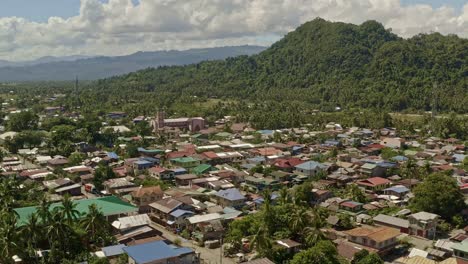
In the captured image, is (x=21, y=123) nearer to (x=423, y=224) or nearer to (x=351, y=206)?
(x=351, y=206)

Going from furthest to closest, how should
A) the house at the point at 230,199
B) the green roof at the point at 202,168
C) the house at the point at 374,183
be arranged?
the green roof at the point at 202,168 → the house at the point at 374,183 → the house at the point at 230,199

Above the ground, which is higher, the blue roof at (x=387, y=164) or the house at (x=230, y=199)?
the blue roof at (x=387, y=164)

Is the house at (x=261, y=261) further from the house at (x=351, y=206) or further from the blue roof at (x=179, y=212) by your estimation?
the house at (x=351, y=206)

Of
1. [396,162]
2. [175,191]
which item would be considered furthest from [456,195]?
[175,191]

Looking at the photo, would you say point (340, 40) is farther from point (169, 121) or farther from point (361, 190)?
point (361, 190)

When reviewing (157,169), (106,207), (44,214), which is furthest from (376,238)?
(157,169)

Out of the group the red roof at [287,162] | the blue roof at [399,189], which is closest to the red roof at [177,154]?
the red roof at [287,162]

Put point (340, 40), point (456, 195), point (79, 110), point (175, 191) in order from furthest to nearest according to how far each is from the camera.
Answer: point (340, 40) < point (79, 110) < point (175, 191) < point (456, 195)

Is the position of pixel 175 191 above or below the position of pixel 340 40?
below
